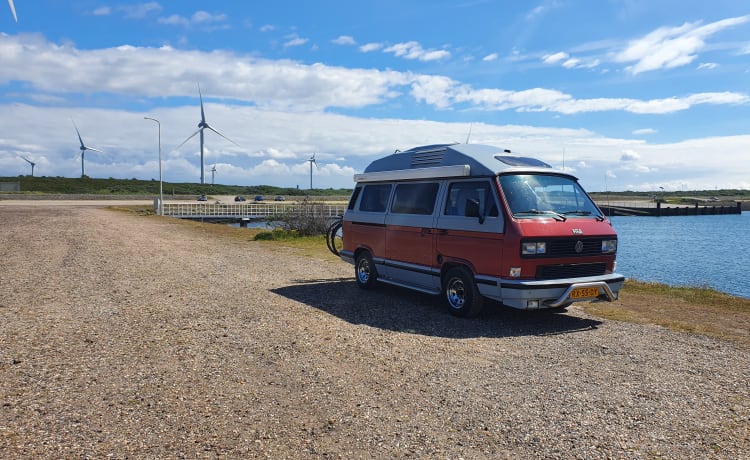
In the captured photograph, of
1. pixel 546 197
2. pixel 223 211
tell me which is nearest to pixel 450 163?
pixel 546 197

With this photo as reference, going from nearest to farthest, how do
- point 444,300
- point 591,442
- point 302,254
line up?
point 591,442, point 444,300, point 302,254

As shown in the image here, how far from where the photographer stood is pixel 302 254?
723 inches

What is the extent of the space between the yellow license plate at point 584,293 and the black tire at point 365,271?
163 inches

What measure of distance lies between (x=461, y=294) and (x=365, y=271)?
301cm

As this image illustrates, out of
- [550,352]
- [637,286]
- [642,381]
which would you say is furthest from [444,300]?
[637,286]

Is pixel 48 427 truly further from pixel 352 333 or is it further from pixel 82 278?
pixel 82 278

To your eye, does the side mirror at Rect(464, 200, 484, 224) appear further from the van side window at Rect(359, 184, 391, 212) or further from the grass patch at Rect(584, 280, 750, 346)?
the grass patch at Rect(584, 280, 750, 346)

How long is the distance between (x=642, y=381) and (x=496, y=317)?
10.4 ft

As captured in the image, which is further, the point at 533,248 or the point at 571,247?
the point at 571,247

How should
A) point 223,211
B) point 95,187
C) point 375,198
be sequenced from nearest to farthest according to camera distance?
point 375,198 < point 223,211 < point 95,187

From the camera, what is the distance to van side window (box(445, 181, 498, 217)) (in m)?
8.31

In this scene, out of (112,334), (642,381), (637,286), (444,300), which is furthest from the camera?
(637,286)

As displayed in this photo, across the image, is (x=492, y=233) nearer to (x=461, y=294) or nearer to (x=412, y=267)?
(x=461, y=294)

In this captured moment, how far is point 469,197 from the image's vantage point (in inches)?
345
